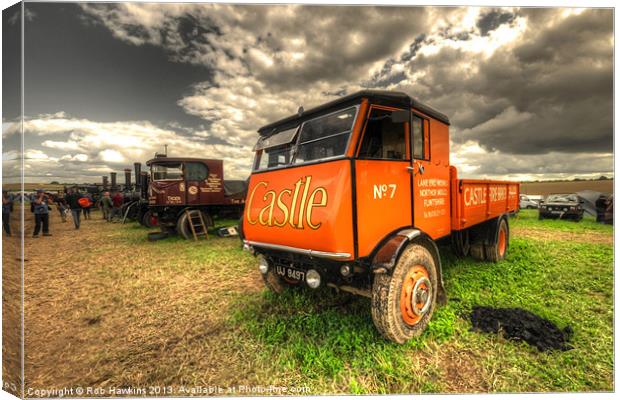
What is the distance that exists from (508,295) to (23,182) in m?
6.46

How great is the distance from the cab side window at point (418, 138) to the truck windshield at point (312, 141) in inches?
36.4

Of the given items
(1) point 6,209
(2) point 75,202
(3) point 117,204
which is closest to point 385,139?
(1) point 6,209

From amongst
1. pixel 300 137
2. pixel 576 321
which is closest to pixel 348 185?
pixel 300 137

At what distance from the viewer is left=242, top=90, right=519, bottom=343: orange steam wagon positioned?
2445 mm

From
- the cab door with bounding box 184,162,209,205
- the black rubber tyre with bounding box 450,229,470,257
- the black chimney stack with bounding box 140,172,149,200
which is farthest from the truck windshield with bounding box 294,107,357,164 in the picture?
the black chimney stack with bounding box 140,172,149,200

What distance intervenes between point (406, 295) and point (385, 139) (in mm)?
1901

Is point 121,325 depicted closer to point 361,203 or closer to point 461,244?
point 361,203

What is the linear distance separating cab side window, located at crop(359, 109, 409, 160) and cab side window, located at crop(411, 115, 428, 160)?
0.16m

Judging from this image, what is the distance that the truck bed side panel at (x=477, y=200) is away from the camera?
3812mm

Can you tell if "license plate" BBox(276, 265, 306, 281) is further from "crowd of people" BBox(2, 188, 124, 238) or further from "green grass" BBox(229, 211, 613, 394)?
"crowd of people" BBox(2, 188, 124, 238)

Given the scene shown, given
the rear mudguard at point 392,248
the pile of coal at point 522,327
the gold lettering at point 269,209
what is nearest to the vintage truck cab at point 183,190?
the gold lettering at point 269,209

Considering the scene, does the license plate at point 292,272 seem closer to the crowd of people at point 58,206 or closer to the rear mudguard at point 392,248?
the rear mudguard at point 392,248

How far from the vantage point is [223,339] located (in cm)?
302

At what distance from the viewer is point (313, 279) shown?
106 inches
